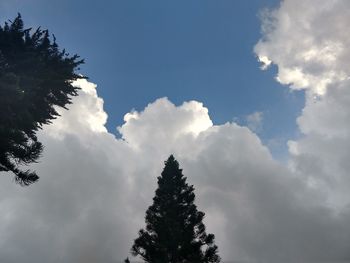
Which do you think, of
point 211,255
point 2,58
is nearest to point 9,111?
point 2,58

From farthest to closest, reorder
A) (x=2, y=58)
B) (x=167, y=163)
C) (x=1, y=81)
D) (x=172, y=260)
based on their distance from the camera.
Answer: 1. (x=167, y=163)
2. (x=172, y=260)
3. (x=2, y=58)
4. (x=1, y=81)

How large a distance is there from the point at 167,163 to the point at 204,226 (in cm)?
735

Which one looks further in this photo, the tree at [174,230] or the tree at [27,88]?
the tree at [174,230]

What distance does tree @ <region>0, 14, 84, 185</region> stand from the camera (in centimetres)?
1552

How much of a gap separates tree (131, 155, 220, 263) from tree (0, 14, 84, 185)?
15607mm

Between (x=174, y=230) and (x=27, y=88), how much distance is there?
18.4 metres

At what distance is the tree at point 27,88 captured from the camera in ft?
50.9

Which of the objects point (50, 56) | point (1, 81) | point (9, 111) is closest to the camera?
point (1, 81)

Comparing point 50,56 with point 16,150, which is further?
point 50,56

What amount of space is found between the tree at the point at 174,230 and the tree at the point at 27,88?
15607 mm

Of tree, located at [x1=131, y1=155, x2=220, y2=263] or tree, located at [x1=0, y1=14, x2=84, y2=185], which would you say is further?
tree, located at [x1=131, y1=155, x2=220, y2=263]

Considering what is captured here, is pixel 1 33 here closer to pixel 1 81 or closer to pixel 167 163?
pixel 1 81

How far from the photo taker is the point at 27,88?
1666 cm

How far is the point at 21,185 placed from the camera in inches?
667
